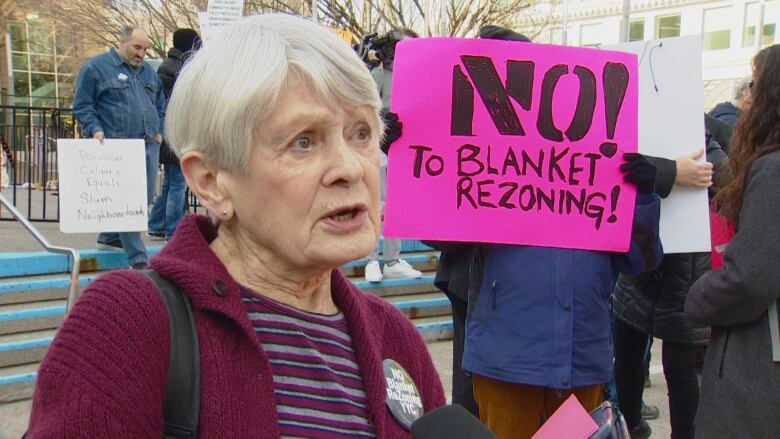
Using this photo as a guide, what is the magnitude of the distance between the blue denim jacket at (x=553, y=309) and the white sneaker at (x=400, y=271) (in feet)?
14.3

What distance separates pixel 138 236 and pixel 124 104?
116 cm

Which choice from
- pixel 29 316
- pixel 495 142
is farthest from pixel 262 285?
pixel 29 316

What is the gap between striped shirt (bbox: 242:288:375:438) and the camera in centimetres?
135

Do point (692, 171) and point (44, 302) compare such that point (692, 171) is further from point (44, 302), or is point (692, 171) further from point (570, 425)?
point (44, 302)

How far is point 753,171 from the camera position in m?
2.73

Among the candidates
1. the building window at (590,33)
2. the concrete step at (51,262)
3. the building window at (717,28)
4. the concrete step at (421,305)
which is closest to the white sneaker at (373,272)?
the concrete step at (421,305)

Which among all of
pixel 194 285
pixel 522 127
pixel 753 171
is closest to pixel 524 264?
pixel 522 127

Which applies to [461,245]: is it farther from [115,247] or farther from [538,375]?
[115,247]

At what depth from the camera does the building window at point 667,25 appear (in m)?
37.5

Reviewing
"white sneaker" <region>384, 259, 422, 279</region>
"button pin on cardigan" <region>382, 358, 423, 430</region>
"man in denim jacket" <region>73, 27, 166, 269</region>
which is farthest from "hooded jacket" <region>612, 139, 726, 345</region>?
"man in denim jacket" <region>73, 27, 166, 269</region>

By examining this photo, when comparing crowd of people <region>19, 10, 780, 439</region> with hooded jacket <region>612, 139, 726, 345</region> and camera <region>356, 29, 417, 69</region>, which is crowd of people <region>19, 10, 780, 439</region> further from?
camera <region>356, 29, 417, 69</region>

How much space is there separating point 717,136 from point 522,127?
7.38 ft

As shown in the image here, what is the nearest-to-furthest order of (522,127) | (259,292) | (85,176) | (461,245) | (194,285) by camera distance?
(194,285) → (259,292) → (522,127) → (461,245) → (85,176)

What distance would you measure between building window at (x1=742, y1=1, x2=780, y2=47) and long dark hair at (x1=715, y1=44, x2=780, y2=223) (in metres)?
31.8
